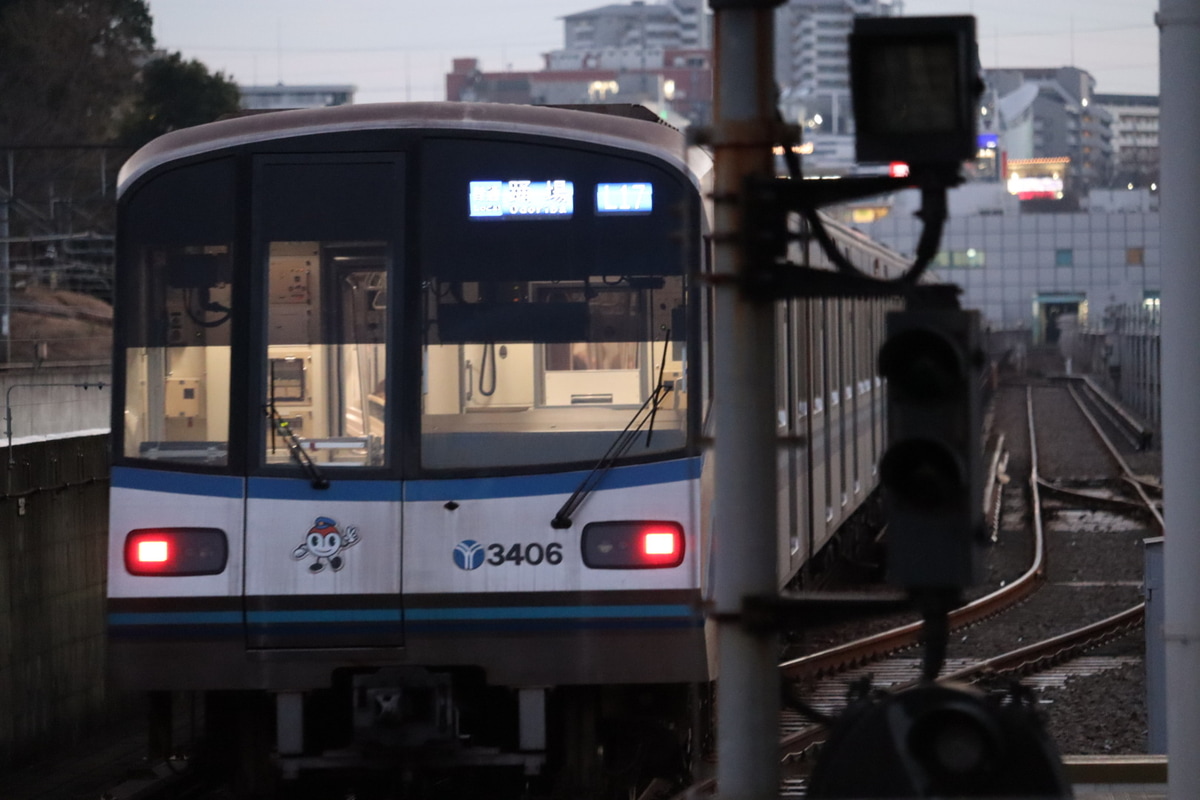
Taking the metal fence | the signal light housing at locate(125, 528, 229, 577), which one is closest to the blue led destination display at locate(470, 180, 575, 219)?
the signal light housing at locate(125, 528, 229, 577)

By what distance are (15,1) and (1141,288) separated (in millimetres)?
71690

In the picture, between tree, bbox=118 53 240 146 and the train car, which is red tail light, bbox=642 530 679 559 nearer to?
the train car

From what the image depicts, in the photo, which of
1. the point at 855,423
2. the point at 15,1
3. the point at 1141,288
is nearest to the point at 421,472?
the point at 855,423

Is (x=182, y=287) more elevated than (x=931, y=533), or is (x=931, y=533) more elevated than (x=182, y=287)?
(x=182, y=287)

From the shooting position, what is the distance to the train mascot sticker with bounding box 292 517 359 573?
612 cm

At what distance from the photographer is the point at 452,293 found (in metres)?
6.25

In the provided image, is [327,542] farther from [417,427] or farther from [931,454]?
[931,454]

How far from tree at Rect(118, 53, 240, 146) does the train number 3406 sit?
118 feet

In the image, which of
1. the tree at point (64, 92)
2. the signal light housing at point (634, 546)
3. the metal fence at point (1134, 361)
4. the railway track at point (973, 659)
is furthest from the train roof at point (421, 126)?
the tree at point (64, 92)

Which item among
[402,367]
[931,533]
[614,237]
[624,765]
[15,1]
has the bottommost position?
[624,765]

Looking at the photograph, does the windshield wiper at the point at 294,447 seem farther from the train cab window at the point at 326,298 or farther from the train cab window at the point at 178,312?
the train cab window at the point at 178,312

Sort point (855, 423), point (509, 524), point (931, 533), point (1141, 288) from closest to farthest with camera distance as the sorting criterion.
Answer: point (931, 533), point (509, 524), point (855, 423), point (1141, 288)

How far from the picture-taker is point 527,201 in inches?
248

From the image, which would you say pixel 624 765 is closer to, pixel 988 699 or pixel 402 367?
pixel 402 367
